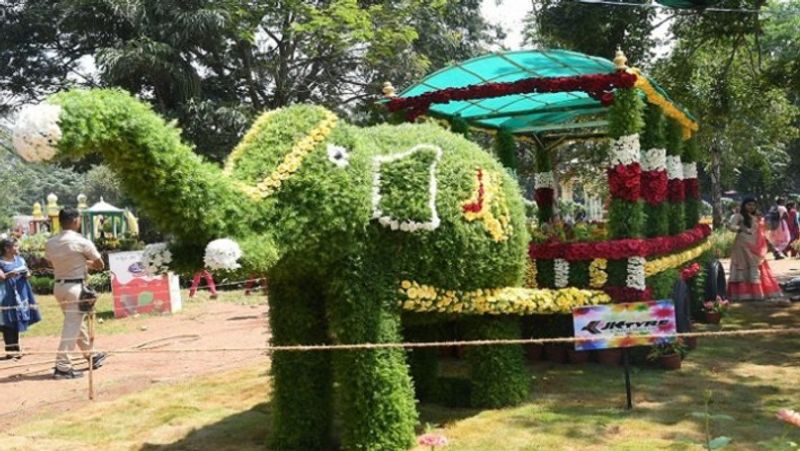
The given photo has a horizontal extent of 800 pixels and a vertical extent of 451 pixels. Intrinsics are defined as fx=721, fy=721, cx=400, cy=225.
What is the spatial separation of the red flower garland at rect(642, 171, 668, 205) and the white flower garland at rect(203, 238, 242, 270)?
554 cm

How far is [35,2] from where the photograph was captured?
76.2 feet

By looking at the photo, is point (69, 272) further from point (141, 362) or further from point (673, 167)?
point (673, 167)

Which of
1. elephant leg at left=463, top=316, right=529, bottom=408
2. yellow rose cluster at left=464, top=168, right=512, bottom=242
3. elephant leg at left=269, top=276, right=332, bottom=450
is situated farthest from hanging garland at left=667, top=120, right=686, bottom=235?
elephant leg at left=269, top=276, right=332, bottom=450

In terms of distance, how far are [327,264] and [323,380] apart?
104 centimetres

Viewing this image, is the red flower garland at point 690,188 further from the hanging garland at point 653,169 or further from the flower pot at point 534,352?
the flower pot at point 534,352

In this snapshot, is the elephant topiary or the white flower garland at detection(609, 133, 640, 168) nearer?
the elephant topiary

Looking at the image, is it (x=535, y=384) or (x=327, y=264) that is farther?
(x=535, y=384)

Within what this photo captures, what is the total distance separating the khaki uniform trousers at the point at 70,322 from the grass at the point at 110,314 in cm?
170

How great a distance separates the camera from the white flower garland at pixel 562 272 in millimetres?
7473

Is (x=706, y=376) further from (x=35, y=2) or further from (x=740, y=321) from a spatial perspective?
(x=35, y=2)

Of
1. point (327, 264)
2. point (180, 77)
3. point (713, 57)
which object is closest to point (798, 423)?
point (327, 264)

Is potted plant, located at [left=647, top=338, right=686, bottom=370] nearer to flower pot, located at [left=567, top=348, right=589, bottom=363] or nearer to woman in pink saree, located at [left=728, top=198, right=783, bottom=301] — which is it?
flower pot, located at [left=567, top=348, right=589, bottom=363]

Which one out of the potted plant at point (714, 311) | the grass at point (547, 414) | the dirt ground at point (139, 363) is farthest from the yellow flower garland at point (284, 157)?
the potted plant at point (714, 311)

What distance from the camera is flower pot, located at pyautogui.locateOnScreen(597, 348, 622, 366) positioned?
8.12 meters
